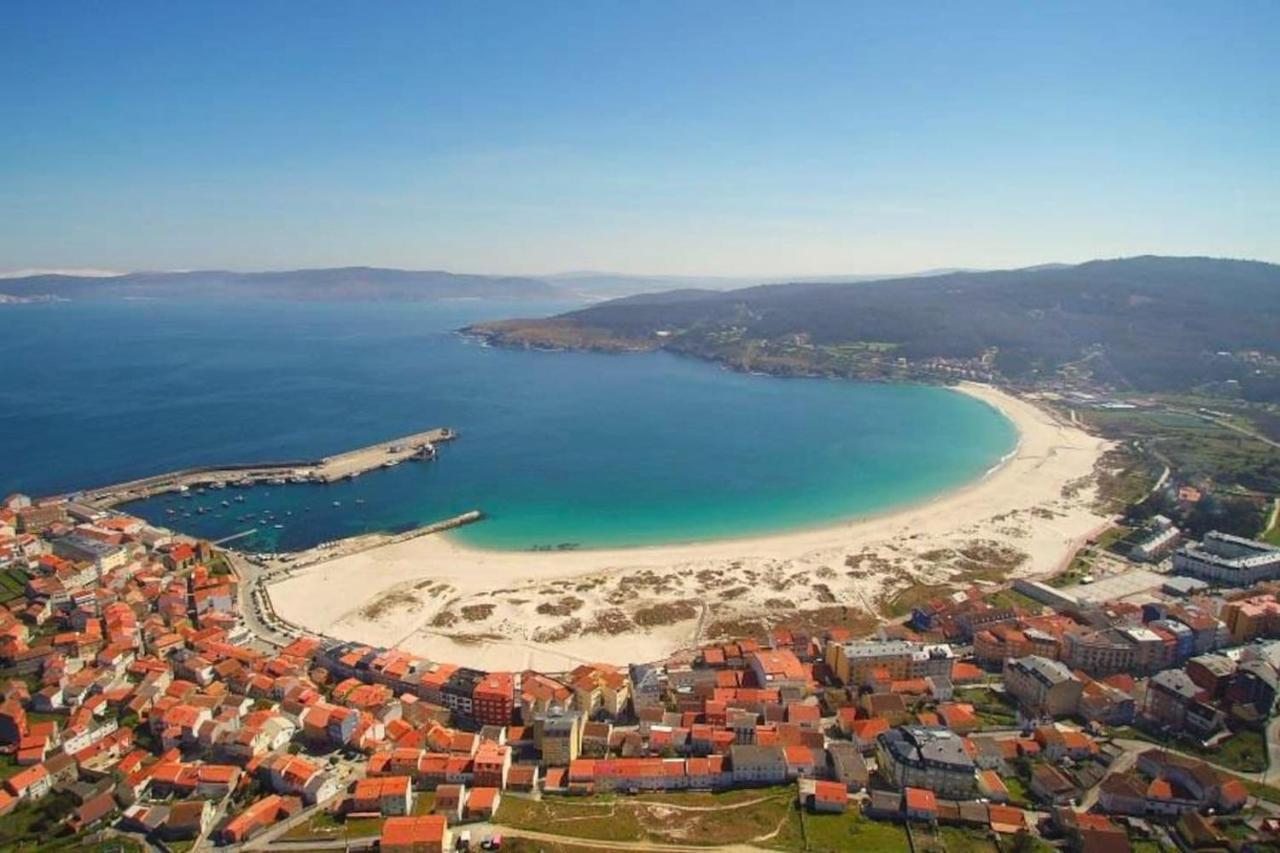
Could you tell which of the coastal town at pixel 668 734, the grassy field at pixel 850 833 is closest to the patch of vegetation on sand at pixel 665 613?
the coastal town at pixel 668 734

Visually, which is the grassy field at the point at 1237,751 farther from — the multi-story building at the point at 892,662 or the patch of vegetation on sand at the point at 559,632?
the patch of vegetation on sand at the point at 559,632

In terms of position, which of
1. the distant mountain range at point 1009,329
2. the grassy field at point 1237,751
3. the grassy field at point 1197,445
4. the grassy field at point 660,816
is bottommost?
the grassy field at point 660,816

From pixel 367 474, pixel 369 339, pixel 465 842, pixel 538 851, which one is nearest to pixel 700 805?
pixel 538 851

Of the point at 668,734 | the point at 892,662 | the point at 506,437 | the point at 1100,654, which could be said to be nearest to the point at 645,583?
the point at 892,662

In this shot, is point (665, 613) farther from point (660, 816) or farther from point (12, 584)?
point (12, 584)

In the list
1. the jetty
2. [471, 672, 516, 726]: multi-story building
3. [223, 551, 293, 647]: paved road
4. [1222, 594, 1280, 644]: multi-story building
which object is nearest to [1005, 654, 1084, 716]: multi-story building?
[1222, 594, 1280, 644]: multi-story building
